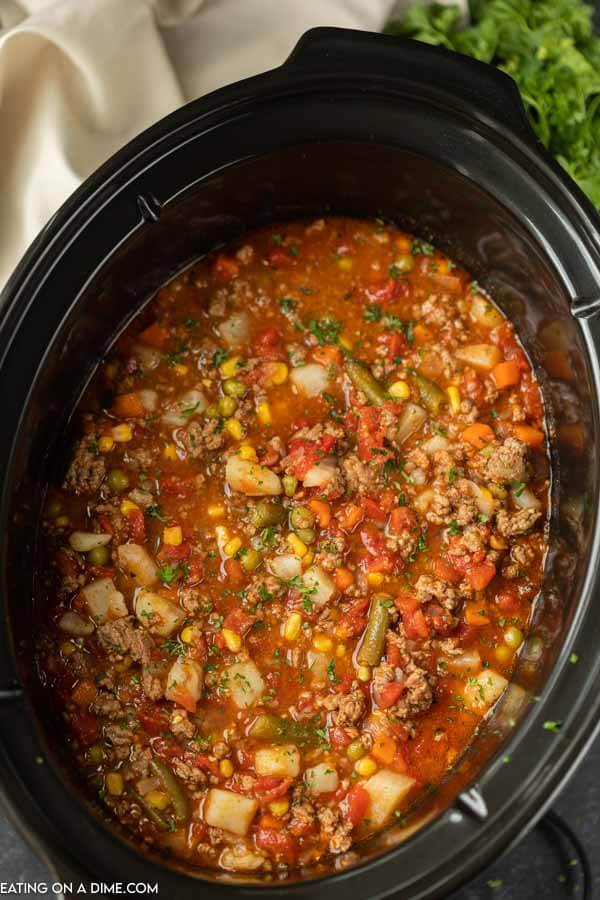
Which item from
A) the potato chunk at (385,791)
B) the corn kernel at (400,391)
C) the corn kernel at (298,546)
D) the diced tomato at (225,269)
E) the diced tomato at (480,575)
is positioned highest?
the diced tomato at (225,269)

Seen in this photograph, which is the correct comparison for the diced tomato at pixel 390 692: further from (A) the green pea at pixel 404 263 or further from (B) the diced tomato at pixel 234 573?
(A) the green pea at pixel 404 263

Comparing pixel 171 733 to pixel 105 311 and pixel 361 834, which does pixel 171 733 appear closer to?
pixel 361 834

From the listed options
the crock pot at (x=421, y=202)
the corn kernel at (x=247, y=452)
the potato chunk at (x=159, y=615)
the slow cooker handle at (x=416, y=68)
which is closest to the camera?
the crock pot at (x=421, y=202)

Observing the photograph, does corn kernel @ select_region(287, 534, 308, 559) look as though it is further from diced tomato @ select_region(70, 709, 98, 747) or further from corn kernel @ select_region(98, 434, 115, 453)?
diced tomato @ select_region(70, 709, 98, 747)

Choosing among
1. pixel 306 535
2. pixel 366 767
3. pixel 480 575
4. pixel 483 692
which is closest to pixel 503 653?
pixel 483 692

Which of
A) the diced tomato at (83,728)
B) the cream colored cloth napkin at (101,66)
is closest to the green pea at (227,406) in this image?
the cream colored cloth napkin at (101,66)

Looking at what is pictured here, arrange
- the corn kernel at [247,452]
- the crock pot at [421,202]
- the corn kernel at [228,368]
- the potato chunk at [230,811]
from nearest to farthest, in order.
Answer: the crock pot at [421,202]
the potato chunk at [230,811]
the corn kernel at [247,452]
the corn kernel at [228,368]

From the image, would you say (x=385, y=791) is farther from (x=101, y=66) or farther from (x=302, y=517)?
(x=101, y=66)

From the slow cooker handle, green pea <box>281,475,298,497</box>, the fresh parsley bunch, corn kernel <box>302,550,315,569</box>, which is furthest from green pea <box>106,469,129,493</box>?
the fresh parsley bunch
